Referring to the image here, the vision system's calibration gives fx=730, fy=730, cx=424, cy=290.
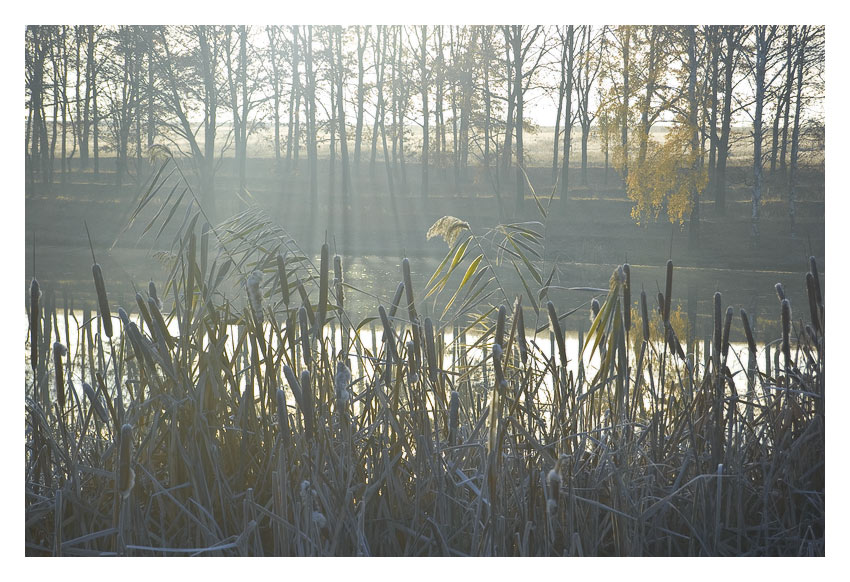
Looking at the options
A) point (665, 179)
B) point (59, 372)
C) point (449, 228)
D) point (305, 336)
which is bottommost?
point (59, 372)

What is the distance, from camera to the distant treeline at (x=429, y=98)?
2.41 metres

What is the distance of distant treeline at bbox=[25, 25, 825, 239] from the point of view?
2.41m

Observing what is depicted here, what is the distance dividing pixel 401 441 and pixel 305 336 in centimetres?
39

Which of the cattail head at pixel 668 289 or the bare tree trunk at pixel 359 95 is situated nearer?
the cattail head at pixel 668 289

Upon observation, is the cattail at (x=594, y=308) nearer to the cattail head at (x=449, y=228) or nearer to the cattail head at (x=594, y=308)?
the cattail head at (x=594, y=308)

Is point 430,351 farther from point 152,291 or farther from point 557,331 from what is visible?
point 152,291

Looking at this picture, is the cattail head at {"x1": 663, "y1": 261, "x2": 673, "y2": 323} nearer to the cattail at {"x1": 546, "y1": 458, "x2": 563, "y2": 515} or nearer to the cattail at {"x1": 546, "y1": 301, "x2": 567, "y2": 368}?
the cattail at {"x1": 546, "y1": 301, "x2": 567, "y2": 368}

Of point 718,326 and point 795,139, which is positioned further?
point 795,139

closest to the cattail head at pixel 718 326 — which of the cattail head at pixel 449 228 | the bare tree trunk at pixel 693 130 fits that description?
the bare tree trunk at pixel 693 130

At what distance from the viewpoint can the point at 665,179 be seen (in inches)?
99.3

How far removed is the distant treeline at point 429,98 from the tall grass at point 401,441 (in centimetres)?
43

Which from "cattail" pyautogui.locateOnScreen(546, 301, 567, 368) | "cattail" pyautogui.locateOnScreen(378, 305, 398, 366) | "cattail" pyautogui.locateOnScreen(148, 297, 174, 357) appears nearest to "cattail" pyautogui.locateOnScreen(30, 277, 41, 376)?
"cattail" pyautogui.locateOnScreen(148, 297, 174, 357)

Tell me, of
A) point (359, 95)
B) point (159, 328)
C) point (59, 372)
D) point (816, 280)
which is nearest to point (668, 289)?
point (816, 280)

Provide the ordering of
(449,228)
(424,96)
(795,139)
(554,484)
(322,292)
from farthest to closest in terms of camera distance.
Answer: (424,96), (795,139), (449,228), (322,292), (554,484)
